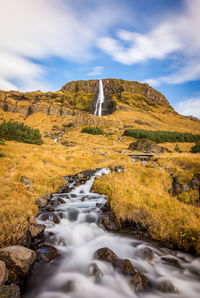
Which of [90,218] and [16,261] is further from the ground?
[16,261]

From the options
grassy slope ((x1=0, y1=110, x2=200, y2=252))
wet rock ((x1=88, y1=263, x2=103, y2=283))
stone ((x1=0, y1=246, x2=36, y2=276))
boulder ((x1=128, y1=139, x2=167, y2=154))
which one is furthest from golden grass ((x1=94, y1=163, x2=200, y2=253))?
boulder ((x1=128, y1=139, x2=167, y2=154))

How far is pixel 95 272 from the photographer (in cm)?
513

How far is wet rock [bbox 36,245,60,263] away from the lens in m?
5.34

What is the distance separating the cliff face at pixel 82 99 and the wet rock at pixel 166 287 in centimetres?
10128

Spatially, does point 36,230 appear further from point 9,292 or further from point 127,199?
point 127,199

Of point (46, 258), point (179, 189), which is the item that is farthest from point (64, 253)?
point (179, 189)

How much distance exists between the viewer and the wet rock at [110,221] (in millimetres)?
7379

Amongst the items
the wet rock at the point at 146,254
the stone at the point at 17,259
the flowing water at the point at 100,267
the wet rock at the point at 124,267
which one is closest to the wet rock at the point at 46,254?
the flowing water at the point at 100,267

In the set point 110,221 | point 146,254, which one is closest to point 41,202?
point 110,221

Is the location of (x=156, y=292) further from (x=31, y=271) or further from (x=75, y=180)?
(x=75, y=180)

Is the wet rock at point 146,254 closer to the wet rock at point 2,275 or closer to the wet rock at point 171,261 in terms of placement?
the wet rock at point 171,261

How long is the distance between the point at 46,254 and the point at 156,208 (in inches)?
213

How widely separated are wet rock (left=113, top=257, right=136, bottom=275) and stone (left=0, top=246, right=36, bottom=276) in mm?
2877

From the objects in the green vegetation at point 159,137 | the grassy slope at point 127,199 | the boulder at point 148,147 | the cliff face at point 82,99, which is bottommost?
the grassy slope at point 127,199
